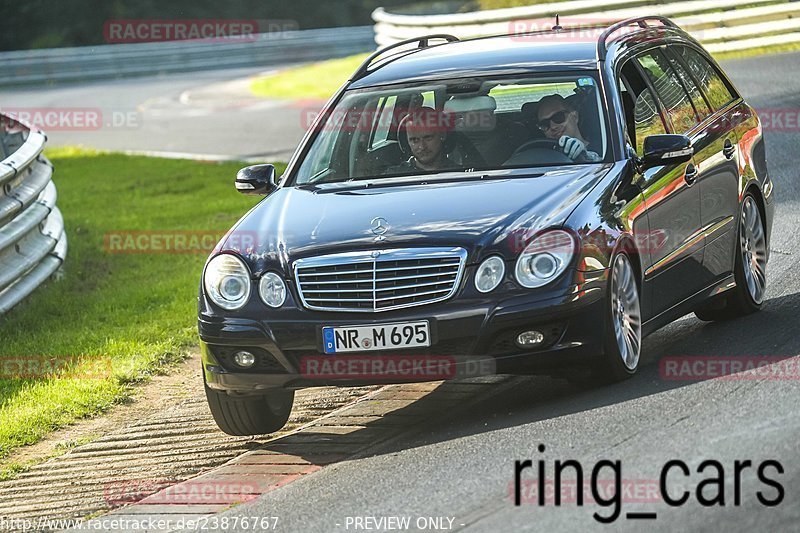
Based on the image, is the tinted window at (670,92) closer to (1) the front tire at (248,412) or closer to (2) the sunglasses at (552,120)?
(2) the sunglasses at (552,120)

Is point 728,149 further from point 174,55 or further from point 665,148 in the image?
point 174,55

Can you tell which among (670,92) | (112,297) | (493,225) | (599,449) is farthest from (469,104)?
(112,297)

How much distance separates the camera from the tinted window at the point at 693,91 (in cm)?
895

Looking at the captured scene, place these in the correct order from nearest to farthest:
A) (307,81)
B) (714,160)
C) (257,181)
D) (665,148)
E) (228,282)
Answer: (228,282) < (665,148) < (257,181) < (714,160) < (307,81)

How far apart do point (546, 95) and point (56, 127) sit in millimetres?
21566

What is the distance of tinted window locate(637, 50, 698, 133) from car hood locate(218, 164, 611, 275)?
104cm

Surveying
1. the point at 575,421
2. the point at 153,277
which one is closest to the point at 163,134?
the point at 153,277

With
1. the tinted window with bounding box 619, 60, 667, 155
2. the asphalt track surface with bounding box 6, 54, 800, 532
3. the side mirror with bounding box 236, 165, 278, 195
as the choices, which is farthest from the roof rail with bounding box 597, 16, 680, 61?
the side mirror with bounding box 236, 165, 278, 195

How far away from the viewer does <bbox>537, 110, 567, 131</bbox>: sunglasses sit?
8.05m

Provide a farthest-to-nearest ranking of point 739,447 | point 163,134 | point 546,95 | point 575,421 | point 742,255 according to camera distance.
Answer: point 163,134 → point 742,255 → point 546,95 → point 575,421 → point 739,447

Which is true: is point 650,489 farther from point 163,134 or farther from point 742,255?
point 163,134

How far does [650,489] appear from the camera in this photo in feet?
18.6

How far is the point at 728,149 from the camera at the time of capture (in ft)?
29.2

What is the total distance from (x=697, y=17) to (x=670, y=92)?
16641mm
